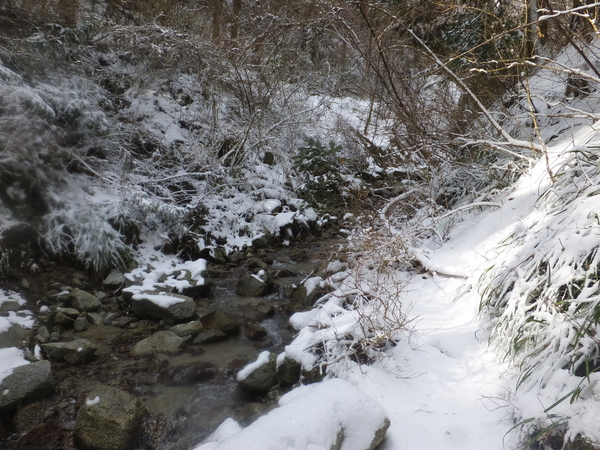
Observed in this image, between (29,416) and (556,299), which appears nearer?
(556,299)

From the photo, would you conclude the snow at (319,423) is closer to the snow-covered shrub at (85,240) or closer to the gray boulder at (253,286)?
the gray boulder at (253,286)

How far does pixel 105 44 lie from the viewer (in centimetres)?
739

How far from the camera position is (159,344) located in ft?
13.6

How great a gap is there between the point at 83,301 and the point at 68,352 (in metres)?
1.03

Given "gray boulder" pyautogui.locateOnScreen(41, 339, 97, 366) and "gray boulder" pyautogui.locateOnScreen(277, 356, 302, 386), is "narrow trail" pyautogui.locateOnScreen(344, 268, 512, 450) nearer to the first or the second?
"gray boulder" pyautogui.locateOnScreen(277, 356, 302, 386)

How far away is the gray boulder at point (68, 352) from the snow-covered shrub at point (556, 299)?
3797mm

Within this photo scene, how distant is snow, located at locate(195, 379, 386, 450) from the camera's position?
2.01 m

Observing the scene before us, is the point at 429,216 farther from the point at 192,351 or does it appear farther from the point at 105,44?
the point at 105,44

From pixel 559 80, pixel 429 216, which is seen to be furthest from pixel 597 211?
pixel 559 80

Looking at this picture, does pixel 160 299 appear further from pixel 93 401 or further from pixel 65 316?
pixel 93 401

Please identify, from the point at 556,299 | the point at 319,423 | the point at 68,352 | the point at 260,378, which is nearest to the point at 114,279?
the point at 68,352

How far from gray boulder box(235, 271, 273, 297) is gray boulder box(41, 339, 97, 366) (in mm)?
2187

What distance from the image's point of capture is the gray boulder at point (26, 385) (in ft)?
9.99

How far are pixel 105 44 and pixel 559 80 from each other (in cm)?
783
